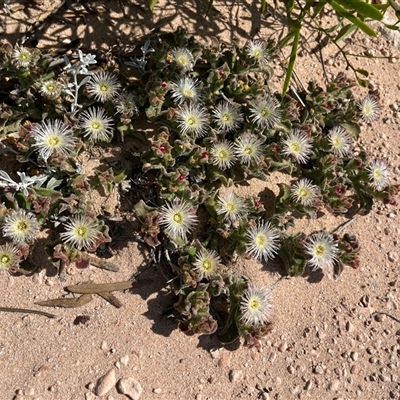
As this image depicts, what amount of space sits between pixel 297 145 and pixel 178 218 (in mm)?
572

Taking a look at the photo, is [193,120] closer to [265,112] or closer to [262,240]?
[265,112]

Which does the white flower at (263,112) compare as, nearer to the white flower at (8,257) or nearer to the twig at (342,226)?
the twig at (342,226)

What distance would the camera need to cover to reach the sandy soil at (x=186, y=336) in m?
1.87

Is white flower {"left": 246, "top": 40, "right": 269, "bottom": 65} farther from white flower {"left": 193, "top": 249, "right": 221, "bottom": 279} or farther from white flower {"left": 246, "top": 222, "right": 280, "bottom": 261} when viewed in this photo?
white flower {"left": 193, "top": 249, "right": 221, "bottom": 279}

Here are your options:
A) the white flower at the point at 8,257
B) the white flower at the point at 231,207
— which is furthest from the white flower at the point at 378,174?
the white flower at the point at 8,257

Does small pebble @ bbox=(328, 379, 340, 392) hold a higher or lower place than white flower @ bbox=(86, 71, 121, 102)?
lower

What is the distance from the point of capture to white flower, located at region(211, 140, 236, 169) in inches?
80.4

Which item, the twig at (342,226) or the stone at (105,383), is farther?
the twig at (342,226)

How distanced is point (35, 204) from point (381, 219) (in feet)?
4.61

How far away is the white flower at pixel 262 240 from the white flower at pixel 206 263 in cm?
13

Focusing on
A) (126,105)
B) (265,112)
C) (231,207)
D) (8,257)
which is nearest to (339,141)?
(265,112)

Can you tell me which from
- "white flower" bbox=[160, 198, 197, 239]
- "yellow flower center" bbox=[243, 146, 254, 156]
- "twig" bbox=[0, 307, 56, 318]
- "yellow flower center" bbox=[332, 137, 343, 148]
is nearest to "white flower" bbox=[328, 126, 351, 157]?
"yellow flower center" bbox=[332, 137, 343, 148]

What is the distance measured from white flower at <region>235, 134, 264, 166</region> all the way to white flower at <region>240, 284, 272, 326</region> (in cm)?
48

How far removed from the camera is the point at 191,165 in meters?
2.03
